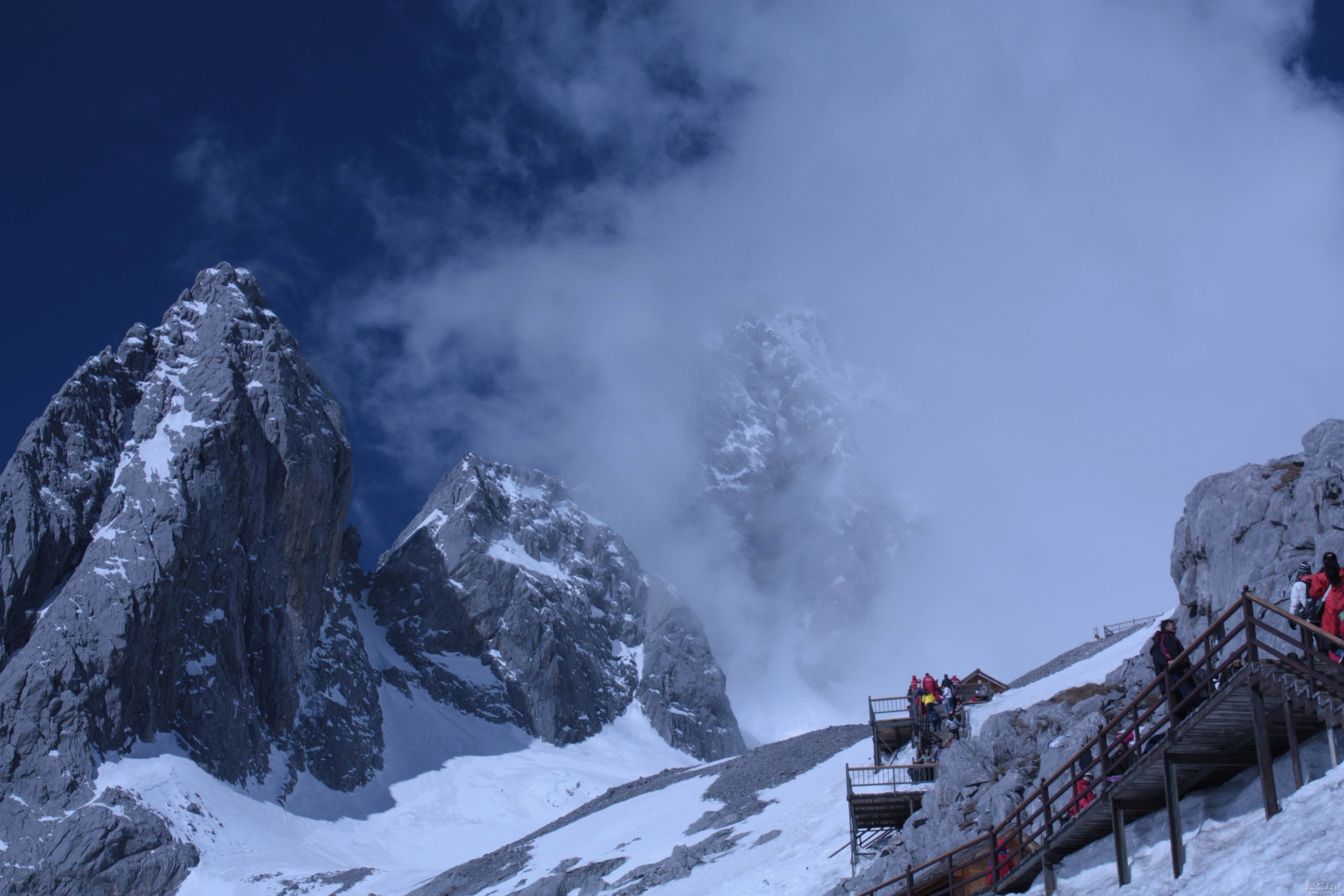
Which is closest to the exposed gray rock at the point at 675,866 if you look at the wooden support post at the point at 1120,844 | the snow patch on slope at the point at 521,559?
the wooden support post at the point at 1120,844

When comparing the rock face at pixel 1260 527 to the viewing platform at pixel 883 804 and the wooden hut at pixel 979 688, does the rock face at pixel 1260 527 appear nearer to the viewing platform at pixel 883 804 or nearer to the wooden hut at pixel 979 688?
the viewing platform at pixel 883 804

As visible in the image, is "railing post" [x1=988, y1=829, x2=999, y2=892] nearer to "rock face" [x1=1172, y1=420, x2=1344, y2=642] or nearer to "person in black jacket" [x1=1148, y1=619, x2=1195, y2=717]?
"person in black jacket" [x1=1148, y1=619, x2=1195, y2=717]

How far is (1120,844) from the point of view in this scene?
16.3m

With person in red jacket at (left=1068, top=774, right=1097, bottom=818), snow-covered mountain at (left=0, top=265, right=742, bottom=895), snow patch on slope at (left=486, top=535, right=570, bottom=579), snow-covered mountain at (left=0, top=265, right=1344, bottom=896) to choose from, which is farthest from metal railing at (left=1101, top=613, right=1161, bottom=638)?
snow patch on slope at (left=486, top=535, right=570, bottom=579)

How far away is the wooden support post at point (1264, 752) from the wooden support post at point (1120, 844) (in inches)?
97.3

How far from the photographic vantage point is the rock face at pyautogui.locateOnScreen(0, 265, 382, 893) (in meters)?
77.0

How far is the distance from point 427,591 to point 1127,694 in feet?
385

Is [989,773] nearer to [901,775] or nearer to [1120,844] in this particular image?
[901,775]

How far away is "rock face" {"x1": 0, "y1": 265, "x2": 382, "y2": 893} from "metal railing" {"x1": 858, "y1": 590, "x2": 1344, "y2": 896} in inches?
2607

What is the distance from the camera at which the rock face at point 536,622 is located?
12950 centimetres

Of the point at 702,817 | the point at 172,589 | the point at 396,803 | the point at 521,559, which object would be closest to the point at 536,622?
the point at 521,559

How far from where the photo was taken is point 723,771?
65375mm

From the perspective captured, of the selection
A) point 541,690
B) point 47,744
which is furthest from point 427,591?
point 47,744

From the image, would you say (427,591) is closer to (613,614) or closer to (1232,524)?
(613,614)
